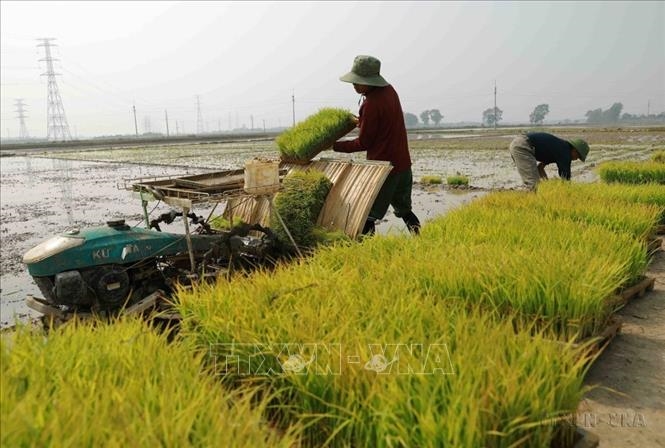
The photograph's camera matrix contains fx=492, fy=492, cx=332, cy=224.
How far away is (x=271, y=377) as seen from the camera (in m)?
1.94

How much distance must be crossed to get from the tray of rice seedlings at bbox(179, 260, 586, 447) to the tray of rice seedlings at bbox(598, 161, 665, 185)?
24.0ft

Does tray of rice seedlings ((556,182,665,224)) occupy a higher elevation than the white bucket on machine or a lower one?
lower

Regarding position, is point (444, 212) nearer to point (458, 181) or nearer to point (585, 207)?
point (585, 207)

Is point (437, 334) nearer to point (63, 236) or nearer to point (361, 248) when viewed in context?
point (361, 248)

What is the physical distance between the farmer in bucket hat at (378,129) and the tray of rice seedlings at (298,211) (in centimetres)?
56

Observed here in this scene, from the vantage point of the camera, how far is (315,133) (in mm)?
4793

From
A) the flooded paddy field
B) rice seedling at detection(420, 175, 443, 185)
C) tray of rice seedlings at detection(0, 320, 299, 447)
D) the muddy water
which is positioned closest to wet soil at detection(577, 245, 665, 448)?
tray of rice seedlings at detection(0, 320, 299, 447)

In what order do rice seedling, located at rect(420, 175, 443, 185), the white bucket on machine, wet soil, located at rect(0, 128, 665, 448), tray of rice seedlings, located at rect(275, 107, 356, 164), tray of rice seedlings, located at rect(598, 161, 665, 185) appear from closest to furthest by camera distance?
1. wet soil, located at rect(0, 128, 665, 448)
2. the white bucket on machine
3. tray of rice seedlings, located at rect(275, 107, 356, 164)
4. tray of rice seedlings, located at rect(598, 161, 665, 185)
5. rice seedling, located at rect(420, 175, 443, 185)

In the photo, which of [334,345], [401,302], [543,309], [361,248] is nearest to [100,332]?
[334,345]

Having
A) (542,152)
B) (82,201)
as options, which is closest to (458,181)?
(542,152)

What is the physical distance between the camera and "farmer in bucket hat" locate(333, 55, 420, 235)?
14.9 ft

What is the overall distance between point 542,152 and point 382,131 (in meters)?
3.01

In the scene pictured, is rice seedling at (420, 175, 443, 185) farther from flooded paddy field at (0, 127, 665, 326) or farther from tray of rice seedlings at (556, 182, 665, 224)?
tray of rice seedlings at (556, 182, 665, 224)

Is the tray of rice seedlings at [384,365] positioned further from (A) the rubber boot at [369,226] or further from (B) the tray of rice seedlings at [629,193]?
(B) the tray of rice seedlings at [629,193]
